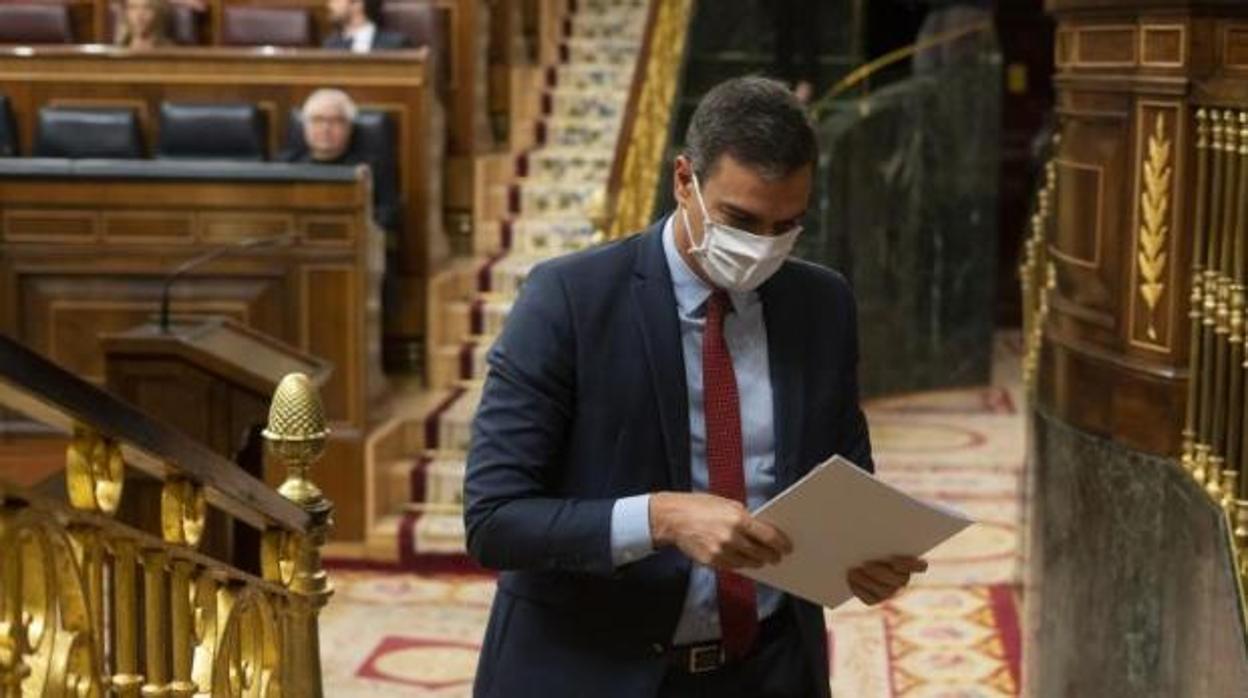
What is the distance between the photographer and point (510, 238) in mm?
8453

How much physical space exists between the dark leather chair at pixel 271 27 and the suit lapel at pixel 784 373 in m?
6.78

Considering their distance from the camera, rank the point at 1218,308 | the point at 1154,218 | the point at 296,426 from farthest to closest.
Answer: the point at 1154,218 → the point at 1218,308 → the point at 296,426

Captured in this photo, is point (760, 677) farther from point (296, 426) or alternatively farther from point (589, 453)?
point (296, 426)

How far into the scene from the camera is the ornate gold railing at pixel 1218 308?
355 centimetres

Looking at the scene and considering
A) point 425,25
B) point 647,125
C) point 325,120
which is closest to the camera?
point 325,120

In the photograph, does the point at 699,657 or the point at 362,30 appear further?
the point at 362,30

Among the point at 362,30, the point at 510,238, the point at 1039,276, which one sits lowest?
the point at 510,238

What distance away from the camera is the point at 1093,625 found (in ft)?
13.6

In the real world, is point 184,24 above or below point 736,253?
above

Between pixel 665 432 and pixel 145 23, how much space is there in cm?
638

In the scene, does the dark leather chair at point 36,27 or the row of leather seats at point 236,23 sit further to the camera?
the dark leather chair at point 36,27

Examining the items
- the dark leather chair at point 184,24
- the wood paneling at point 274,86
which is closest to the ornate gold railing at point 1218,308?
the wood paneling at point 274,86

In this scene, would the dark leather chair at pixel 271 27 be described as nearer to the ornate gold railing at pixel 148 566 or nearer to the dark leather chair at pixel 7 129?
the dark leather chair at pixel 7 129

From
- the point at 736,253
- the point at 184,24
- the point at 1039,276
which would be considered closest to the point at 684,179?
the point at 736,253
